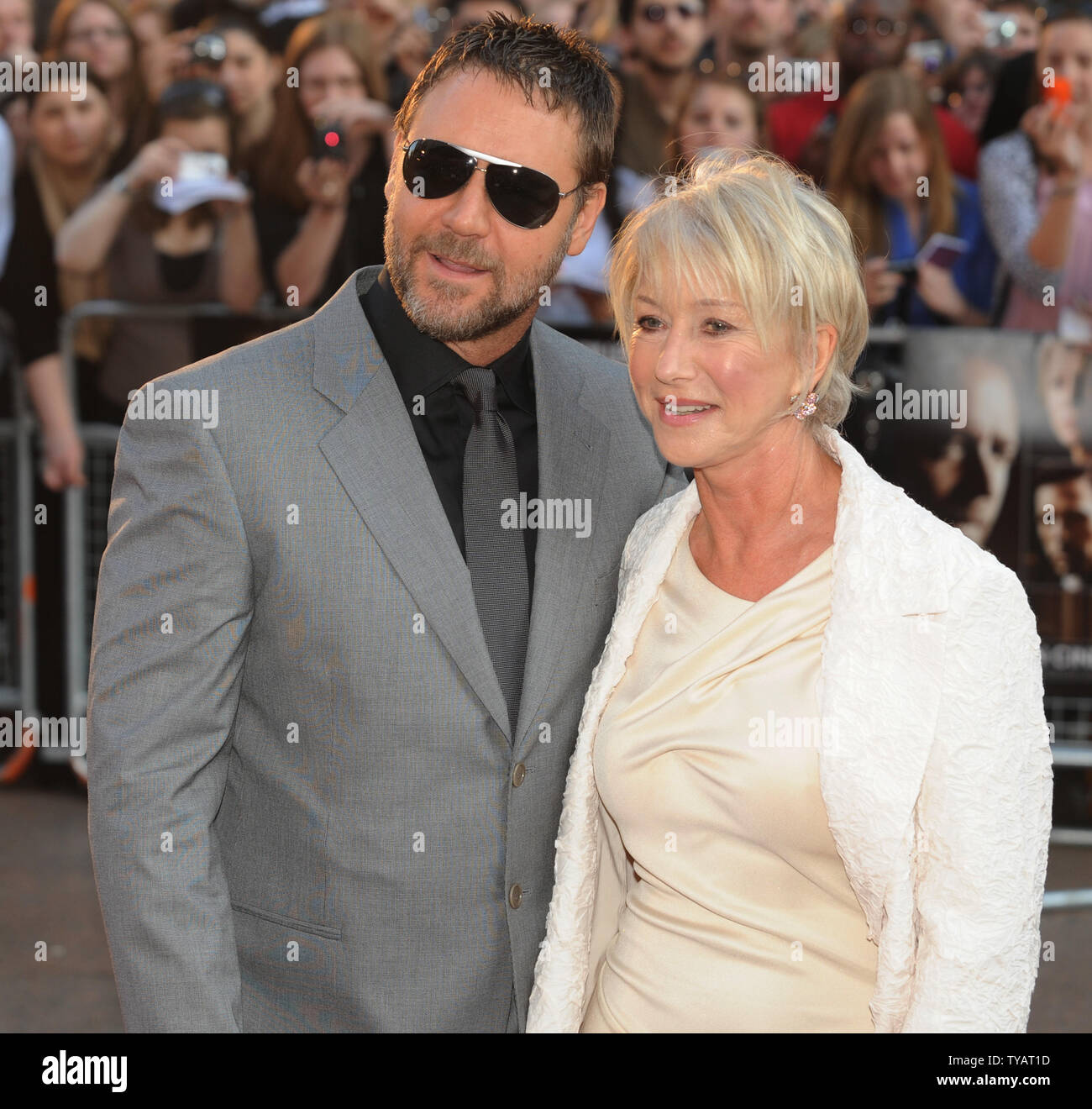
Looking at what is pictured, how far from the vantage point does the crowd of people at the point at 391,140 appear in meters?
5.33

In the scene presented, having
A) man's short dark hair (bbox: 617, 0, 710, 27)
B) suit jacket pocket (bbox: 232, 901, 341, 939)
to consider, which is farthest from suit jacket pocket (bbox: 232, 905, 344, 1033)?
man's short dark hair (bbox: 617, 0, 710, 27)

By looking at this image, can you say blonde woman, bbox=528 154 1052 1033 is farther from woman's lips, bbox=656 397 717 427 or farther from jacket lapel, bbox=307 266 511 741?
jacket lapel, bbox=307 266 511 741

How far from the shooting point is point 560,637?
2346 millimetres

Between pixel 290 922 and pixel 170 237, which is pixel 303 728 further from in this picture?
pixel 170 237

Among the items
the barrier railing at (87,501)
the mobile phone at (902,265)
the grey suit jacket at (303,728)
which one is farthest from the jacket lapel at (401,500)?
the mobile phone at (902,265)

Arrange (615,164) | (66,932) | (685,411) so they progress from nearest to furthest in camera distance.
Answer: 1. (685,411)
2. (66,932)
3. (615,164)

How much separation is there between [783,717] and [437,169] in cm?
113

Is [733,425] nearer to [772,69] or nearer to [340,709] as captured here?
[340,709]

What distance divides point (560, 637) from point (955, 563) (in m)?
0.68

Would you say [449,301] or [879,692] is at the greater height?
[449,301]

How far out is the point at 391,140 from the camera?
5367 mm

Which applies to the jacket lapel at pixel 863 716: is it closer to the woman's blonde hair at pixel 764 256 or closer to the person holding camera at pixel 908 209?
the woman's blonde hair at pixel 764 256

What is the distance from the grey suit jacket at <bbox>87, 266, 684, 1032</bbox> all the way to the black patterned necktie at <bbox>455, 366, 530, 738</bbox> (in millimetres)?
44

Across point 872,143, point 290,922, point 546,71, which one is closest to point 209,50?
point 872,143
